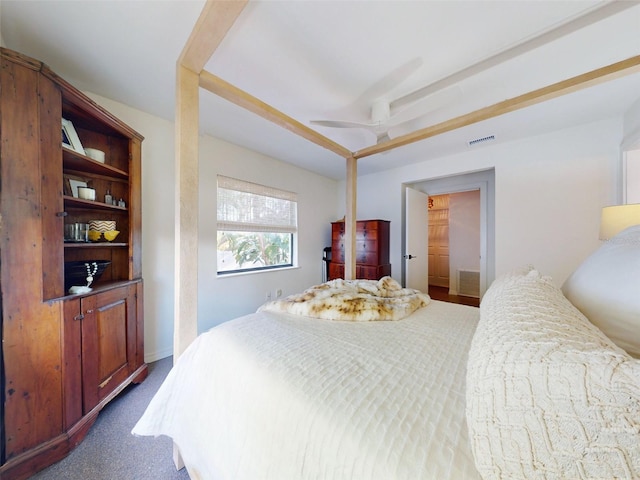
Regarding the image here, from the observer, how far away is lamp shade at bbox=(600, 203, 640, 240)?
64.6 inches

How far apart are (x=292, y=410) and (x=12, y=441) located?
1.62m

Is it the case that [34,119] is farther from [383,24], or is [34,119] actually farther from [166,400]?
[383,24]

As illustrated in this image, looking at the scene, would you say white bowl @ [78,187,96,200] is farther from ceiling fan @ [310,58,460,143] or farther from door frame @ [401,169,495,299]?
door frame @ [401,169,495,299]

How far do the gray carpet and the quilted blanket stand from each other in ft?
3.14

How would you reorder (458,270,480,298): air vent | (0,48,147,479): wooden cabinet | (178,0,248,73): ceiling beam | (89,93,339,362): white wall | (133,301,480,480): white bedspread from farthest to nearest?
(458,270,480,298): air vent
(89,93,339,362): white wall
(0,48,147,479): wooden cabinet
(178,0,248,73): ceiling beam
(133,301,480,480): white bedspread

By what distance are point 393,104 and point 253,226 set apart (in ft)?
7.45

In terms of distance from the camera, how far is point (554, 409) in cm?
36

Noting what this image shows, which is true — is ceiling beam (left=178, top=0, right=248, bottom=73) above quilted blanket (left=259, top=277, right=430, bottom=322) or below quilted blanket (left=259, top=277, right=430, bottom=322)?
above

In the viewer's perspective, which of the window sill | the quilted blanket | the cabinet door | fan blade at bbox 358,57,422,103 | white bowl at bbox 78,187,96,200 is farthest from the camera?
the window sill

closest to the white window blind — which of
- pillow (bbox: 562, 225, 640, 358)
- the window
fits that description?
the window

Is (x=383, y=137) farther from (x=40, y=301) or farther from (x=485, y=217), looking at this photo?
(x=40, y=301)

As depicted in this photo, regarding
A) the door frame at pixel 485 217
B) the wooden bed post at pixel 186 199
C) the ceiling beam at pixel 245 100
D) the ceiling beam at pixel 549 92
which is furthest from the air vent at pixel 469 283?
the wooden bed post at pixel 186 199

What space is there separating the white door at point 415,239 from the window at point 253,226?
1889 mm

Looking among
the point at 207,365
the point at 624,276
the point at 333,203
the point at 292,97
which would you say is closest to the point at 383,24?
the point at 292,97
